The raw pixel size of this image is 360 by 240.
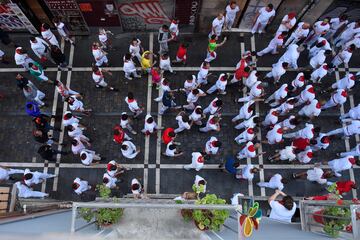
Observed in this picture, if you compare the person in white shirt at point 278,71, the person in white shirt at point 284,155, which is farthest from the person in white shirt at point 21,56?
the person in white shirt at point 284,155

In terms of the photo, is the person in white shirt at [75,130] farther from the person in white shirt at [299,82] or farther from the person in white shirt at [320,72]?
the person in white shirt at [320,72]

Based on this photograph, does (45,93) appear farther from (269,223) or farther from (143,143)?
(269,223)

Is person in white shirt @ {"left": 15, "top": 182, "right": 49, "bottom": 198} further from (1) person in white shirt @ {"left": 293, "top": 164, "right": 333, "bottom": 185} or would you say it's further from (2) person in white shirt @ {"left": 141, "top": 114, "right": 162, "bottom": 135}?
(1) person in white shirt @ {"left": 293, "top": 164, "right": 333, "bottom": 185}

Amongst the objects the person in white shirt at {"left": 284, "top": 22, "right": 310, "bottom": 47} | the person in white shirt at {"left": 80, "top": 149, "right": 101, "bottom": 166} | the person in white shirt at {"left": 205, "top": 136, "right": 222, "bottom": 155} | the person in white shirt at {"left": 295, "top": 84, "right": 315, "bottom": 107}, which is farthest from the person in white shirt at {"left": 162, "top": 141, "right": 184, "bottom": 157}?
the person in white shirt at {"left": 284, "top": 22, "right": 310, "bottom": 47}

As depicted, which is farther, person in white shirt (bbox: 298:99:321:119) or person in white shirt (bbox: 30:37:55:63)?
person in white shirt (bbox: 30:37:55:63)

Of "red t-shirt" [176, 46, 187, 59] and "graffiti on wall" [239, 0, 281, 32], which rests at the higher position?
"graffiti on wall" [239, 0, 281, 32]

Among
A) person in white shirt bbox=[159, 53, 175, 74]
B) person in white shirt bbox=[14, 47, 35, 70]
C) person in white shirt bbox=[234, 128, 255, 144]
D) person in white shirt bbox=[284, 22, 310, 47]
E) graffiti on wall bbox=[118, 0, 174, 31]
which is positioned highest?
graffiti on wall bbox=[118, 0, 174, 31]

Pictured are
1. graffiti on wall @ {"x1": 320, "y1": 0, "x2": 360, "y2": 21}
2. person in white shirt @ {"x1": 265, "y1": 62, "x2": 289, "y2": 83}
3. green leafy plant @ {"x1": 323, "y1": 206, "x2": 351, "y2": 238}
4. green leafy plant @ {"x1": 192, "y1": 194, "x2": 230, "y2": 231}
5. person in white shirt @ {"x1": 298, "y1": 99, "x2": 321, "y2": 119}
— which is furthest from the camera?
graffiti on wall @ {"x1": 320, "y1": 0, "x2": 360, "y2": 21}

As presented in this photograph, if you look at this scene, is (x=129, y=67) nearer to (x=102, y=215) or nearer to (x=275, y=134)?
(x=275, y=134)
